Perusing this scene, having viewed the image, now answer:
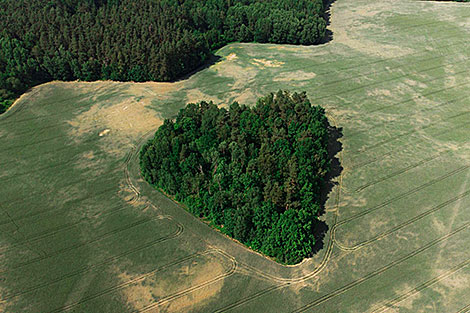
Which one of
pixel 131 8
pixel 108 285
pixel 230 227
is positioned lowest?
pixel 108 285

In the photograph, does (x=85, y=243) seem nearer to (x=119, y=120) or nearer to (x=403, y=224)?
(x=119, y=120)

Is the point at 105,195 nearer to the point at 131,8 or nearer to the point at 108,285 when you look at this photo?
the point at 108,285

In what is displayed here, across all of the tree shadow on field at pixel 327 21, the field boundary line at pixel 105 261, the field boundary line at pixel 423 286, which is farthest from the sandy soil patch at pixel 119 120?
the tree shadow on field at pixel 327 21

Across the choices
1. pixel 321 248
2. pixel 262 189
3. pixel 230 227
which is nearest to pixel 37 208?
pixel 230 227

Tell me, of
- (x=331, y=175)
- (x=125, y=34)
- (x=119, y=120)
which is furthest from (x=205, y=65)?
(x=331, y=175)

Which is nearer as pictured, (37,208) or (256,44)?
(37,208)
